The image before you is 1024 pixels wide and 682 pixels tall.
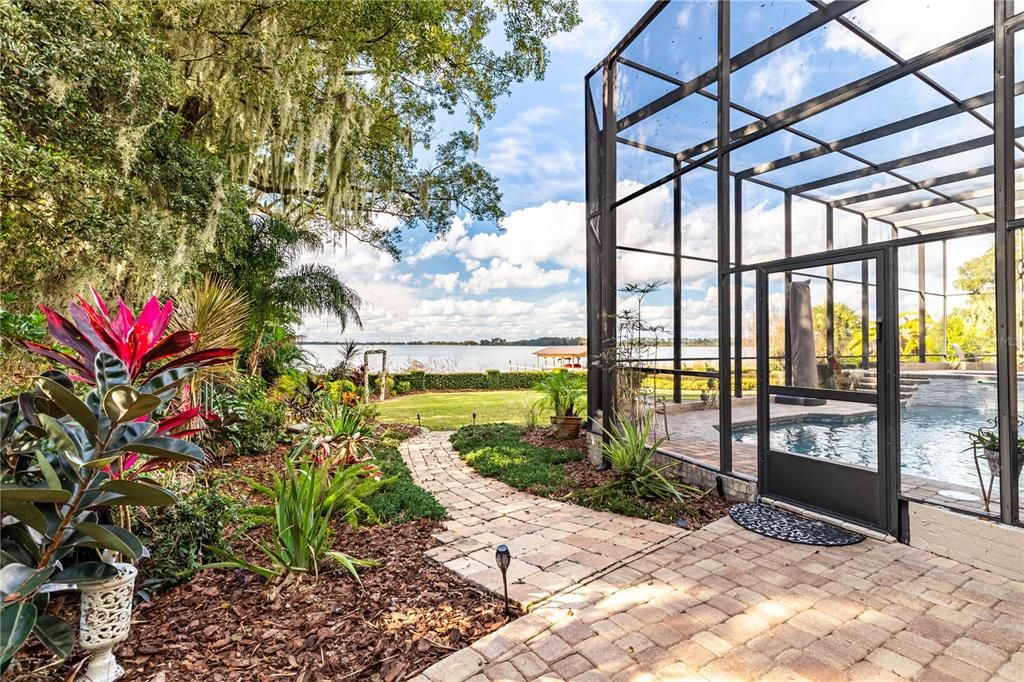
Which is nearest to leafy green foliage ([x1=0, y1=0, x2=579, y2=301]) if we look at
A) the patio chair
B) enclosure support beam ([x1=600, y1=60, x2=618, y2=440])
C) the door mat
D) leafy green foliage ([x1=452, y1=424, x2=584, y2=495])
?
enclosure support beam ([x1=600, y1=60, x2=618, y2=440])

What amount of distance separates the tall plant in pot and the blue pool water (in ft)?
13.7

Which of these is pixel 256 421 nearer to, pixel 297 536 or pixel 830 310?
pixel 297 536

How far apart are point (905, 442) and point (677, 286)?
397cm

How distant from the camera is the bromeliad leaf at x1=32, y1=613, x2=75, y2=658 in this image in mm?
1609

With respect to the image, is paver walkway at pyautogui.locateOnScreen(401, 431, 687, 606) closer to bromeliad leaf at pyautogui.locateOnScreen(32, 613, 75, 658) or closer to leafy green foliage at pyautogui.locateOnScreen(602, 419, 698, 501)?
leafy green foliage at pyautogui.locateOnScreen(602, 419, 698, 501)

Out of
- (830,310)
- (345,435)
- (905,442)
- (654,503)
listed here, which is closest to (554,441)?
(654,503)

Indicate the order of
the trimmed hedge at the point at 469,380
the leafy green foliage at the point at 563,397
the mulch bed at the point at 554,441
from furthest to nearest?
the trimmed hedge at the point at 469,380 < the leafy green foliage at the point at 563,397 < the mulch bed at the point at 554,441

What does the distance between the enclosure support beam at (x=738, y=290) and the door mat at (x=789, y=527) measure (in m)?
1.51

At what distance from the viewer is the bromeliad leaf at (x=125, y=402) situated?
1.59 metres

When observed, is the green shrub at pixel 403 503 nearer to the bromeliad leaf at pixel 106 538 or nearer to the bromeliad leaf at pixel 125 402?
the bromeliad leaf at pixel 106 538

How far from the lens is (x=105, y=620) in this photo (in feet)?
6.33

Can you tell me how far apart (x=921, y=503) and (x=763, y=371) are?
4.55 feet

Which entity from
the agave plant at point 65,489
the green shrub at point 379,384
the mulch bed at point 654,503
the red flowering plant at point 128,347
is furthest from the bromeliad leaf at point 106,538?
the green shrub at point 379,384

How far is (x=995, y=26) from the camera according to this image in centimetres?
288
